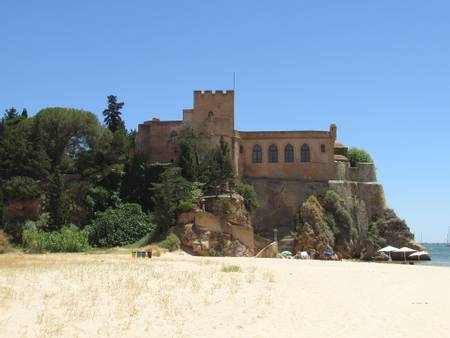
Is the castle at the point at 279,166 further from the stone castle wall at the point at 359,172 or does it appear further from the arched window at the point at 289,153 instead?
the stone castle wall at the point at 359,172

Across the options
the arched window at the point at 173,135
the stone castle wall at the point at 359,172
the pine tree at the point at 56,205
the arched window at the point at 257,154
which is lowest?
the pine tree at the point at 56,205

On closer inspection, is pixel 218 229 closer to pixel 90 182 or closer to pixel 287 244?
pixel 90 182

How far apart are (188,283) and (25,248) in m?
19.2

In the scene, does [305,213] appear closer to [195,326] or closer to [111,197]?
[111,197]

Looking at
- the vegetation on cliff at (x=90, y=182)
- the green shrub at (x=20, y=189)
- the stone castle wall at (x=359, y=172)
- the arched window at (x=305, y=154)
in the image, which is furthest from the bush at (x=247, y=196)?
the green shrub at (x=20, y=189)

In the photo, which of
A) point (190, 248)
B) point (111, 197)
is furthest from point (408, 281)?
point (111, 197)

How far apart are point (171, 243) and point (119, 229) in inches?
178

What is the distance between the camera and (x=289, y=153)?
5134cm

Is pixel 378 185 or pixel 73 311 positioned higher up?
pixel 378 185

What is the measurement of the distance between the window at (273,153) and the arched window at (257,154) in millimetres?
882

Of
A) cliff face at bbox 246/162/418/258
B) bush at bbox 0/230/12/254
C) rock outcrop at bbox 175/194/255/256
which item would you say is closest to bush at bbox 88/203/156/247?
rock outcrop at bbox 175/194/255/256

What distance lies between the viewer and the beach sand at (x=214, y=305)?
12.6 meters

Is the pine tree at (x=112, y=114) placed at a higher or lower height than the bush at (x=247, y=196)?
higher

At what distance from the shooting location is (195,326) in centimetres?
1285
